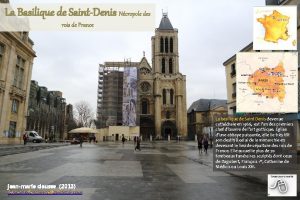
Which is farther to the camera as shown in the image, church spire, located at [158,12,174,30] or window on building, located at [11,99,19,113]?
church spire, located at [158,12,174,30]

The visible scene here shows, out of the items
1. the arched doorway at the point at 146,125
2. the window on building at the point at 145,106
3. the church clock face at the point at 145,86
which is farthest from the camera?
the church clock face at the point at 145,86

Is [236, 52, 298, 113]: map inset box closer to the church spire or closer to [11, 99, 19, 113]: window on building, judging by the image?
[11, 99, 19, 113]: window on building

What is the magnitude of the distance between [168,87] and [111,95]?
16.9m

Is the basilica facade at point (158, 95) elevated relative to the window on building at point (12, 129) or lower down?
elevated

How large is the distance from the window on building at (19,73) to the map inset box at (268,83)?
36.0 meters

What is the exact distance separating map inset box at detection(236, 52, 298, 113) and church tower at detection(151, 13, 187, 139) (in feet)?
234

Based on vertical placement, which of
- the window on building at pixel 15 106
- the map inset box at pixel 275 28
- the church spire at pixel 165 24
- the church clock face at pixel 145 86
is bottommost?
the map inset box at pixel 275 28

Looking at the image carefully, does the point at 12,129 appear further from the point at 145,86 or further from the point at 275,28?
the point at 145,86

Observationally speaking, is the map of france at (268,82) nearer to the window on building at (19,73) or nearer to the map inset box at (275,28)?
the map inset box at (275,28)

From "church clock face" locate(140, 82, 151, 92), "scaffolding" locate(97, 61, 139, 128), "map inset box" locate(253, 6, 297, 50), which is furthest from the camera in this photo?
"church clock face" locate(140, 82, 151, 92)

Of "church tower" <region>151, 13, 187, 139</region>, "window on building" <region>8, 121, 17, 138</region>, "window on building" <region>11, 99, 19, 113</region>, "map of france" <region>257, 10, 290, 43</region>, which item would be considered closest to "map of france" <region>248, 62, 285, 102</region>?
"map of france" <region>257, 10, 290, 43</region>

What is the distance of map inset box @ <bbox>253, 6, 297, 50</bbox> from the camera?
16.8 ft

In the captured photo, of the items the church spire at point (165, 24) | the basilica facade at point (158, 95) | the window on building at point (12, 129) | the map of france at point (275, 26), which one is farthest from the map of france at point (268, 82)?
the church spire at point (165, 24)

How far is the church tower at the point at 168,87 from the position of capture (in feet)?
259
